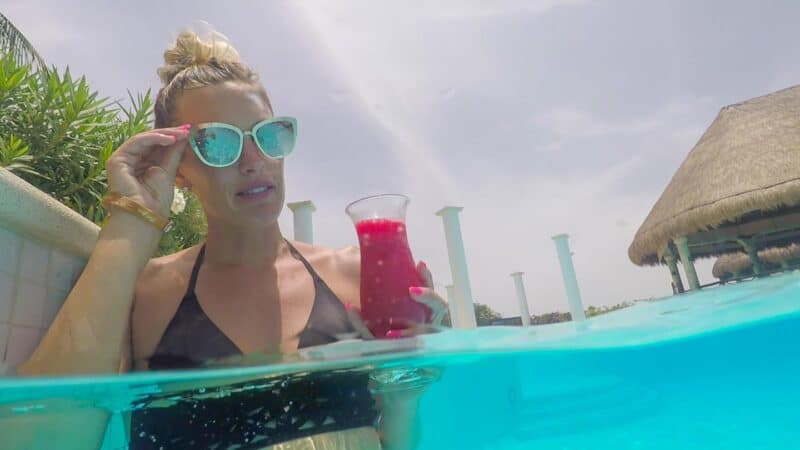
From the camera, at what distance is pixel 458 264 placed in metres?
6.35

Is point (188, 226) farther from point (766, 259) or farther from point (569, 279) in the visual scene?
point (766, 259)

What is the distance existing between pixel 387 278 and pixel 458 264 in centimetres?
447

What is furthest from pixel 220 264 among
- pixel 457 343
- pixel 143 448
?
→ pixel 457 343

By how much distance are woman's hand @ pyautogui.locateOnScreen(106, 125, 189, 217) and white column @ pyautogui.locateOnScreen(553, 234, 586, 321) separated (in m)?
7.01

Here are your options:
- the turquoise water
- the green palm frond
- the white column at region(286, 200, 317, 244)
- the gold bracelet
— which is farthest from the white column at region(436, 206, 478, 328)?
the green palm frond

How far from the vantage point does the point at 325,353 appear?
2291 mm

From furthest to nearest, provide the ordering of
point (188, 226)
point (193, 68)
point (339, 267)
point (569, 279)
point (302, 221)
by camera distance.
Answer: point (569, 279) < point (188, 226) < point (302, 221) < point (339, 267) < point (193, 68)

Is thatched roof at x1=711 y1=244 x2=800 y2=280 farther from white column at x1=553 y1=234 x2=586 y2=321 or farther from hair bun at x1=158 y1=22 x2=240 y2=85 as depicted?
hair bun at x1=158 y1=22 x2=240 y2=85

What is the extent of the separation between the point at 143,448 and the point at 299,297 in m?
0.91

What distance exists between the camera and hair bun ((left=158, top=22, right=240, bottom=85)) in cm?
249

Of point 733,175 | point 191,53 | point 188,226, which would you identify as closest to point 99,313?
point 191,53

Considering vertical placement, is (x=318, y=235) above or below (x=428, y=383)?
above

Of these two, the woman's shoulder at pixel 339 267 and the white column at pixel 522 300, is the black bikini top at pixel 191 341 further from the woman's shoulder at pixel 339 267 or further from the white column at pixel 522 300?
the white column at pixel 522 300

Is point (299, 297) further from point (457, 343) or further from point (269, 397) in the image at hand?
point (457, 343)
